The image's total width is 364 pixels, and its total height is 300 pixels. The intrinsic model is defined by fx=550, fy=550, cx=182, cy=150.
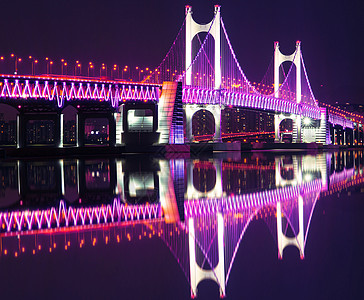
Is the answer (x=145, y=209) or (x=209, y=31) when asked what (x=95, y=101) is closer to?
(x=209, y=31)

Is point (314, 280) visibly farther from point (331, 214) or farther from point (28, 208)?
point (28, 208)

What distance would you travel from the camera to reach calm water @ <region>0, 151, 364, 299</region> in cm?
406

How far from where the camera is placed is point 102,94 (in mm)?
49156

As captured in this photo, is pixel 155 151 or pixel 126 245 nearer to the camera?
pixel 126 245

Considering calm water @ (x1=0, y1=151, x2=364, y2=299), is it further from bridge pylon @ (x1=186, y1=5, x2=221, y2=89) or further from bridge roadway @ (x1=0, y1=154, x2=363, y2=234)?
bridge pylon @ (x1=186, y1=5, x2=221, y2=89)

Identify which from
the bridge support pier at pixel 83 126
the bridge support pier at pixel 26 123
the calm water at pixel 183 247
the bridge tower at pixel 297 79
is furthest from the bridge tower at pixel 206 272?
the bridge tower at pixel 297 79

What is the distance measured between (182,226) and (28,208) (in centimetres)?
328

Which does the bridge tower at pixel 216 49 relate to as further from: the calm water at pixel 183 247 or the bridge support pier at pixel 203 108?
the calm water at pixel 183 247

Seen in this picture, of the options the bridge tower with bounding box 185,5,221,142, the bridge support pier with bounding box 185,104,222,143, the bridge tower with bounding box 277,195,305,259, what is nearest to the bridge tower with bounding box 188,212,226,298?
the bridge tower with bounding box 277,195,305,259

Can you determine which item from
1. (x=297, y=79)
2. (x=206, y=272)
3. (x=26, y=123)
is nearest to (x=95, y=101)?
(x=26, y=123)

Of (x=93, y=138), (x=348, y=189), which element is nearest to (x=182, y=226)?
(x=348, y=189)

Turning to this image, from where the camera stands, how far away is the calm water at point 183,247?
4.06 meters

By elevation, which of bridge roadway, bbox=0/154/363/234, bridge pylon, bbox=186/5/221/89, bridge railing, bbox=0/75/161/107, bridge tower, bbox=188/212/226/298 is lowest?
bridge tower, bbox=188/212/226/298

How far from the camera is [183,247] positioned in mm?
5461
